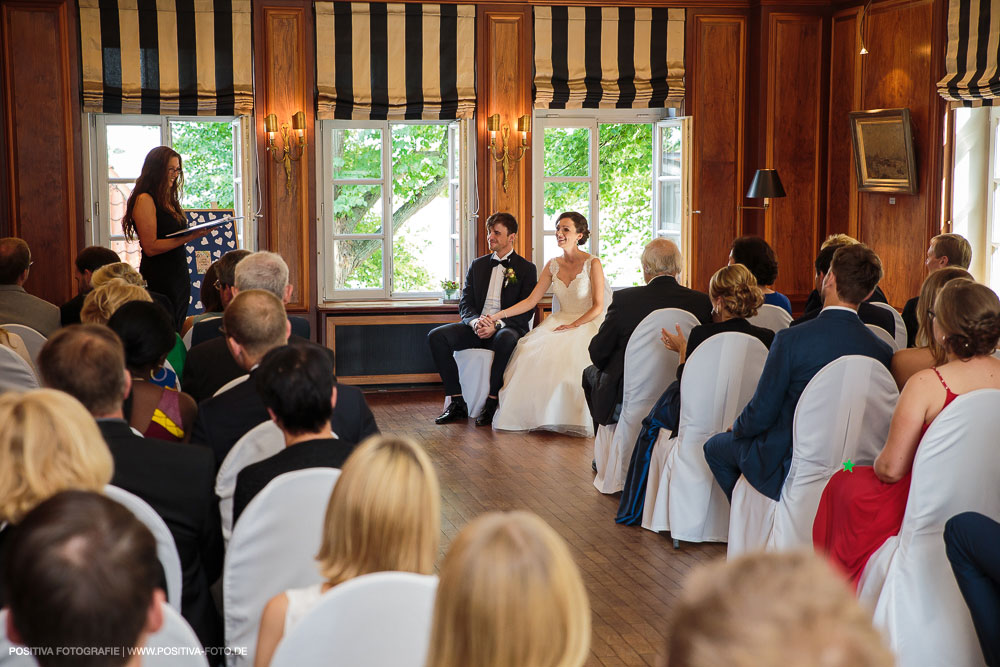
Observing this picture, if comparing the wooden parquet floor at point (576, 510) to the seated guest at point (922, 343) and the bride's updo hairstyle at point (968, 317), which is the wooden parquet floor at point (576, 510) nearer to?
the seated guest at point (922, 343)

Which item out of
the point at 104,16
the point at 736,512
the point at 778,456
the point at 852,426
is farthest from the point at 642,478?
the point at 104,16

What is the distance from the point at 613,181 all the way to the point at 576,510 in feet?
16.8

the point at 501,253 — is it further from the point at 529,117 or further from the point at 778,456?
the point at 778,456

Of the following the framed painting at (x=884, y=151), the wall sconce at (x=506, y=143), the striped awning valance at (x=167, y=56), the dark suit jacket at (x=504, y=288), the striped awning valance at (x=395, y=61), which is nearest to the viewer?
the framed painting at (x=884, y=151)

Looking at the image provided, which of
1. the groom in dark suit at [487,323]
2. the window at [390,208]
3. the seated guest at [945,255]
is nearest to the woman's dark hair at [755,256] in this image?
the seated guest at [945,255]

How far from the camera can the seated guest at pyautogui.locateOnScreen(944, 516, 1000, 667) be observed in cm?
300

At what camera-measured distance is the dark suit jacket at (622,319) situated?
578 cm

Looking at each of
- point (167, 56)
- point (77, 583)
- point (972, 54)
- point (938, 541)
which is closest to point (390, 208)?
point (167, 56)

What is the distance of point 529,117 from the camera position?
31.3 feet

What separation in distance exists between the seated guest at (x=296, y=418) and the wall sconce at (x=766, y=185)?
276 inches

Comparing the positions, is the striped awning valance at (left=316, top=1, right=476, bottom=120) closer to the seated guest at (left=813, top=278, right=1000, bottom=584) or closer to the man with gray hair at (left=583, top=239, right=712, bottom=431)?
the man with gray hair at (left=583, top=239, right=712, bottom=431)

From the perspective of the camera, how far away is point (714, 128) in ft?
32.3

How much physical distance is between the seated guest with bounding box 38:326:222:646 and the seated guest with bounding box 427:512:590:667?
4.87ft

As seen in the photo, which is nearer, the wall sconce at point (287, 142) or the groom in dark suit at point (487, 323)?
the groom in dark suit at point (487, 323)
